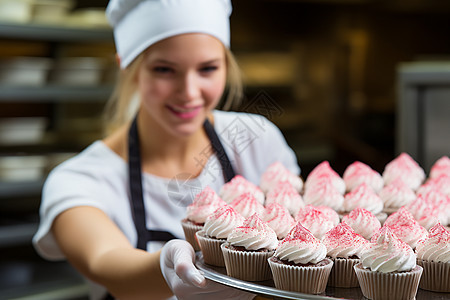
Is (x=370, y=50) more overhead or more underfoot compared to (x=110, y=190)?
more overhead

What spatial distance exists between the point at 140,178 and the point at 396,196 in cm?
91

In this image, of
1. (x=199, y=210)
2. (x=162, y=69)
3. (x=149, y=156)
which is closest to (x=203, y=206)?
(x=199, y=210)

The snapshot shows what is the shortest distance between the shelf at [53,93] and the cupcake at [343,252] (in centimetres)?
267

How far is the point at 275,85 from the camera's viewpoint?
491 centimetres

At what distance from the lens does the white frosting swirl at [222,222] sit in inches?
52.9

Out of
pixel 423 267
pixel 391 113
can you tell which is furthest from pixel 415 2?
pixel 423 267

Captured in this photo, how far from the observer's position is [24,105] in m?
4.18

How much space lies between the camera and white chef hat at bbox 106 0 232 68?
188cm

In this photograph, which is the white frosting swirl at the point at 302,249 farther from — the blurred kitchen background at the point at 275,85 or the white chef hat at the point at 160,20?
the white chef hat at the point at 160,20

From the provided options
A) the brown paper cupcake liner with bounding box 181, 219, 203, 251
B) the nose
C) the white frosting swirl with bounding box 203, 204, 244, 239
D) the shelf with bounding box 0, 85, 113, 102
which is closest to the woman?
the nose

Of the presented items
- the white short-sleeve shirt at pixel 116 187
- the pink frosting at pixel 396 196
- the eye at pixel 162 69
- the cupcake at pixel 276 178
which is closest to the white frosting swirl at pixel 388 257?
the pink frosting at pixel 396 196

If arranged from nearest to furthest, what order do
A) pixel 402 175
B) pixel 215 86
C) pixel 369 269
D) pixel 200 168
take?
1. pixel 369 269
2. pixel 402 175
3. pixel 215 86
4. pixel 200 168

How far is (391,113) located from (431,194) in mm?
3936

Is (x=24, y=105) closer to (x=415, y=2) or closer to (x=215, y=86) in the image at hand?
(x=215, y=86)
